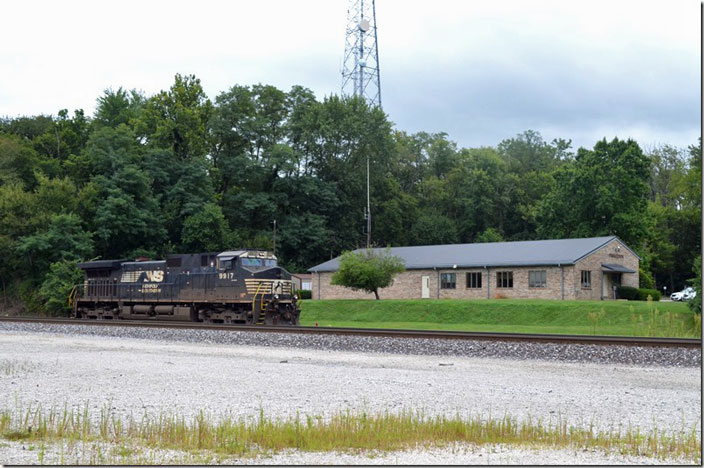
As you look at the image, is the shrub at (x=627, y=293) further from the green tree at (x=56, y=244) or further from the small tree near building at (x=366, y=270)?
the green tree at (x=56, y=244)

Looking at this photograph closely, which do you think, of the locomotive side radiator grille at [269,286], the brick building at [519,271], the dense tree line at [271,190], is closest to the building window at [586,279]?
the brick building at [519,271]

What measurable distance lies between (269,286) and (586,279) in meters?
27.8

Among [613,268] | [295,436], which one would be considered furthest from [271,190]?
[295,436]

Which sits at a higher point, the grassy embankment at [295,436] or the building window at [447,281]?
the building window at [447,281]

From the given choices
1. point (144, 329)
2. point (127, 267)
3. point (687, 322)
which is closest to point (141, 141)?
point (127, 267)

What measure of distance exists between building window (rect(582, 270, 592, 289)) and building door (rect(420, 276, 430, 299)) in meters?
11.3

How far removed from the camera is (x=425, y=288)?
56531 mm

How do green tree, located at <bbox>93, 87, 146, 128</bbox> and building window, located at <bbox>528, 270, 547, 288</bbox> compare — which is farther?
green tree, located at <bbox>93, 87, 146, 128</bbox>

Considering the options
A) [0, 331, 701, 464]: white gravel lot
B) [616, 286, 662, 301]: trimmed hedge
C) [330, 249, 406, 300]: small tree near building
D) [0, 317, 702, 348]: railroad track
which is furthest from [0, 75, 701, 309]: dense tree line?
[0, 331, 701, 464]: white gravel lot

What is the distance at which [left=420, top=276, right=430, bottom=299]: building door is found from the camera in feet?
185

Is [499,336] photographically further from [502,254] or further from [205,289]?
[502,254]

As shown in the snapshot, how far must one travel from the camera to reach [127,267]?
122ft

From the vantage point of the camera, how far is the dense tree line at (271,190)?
59000 mm

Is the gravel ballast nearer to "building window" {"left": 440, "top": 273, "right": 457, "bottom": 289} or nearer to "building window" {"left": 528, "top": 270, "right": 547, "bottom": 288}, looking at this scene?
"building window" {"left": 528, "top": 270, "right": 547, "bottom": 288}
